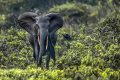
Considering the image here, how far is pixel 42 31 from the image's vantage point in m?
14.2

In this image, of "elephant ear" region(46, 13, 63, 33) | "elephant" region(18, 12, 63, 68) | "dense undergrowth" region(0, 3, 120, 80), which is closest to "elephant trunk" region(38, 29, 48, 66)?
"elephant" region(18, 12, 63, 68)

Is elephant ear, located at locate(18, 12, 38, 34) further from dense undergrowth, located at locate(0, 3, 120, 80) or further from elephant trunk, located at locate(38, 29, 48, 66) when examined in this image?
dense undergrowth, located at locate(0, 3, 120, 80)

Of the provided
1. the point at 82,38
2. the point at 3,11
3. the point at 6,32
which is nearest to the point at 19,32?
the point at 6,32

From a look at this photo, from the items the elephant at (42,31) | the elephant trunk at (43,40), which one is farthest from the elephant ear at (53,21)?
the elephant trunk at (43,40)

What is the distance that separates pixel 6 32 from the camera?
21.7m

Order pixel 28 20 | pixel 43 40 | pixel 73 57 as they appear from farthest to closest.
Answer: pixel 28 20, pixel 73 57, pixel 43 40

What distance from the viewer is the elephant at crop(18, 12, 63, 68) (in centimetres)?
1424

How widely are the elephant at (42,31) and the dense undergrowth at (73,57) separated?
1.32ft

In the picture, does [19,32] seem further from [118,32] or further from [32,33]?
[32,33]

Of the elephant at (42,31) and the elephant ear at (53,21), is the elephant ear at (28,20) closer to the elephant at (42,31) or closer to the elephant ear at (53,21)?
the elephant at (42,31)

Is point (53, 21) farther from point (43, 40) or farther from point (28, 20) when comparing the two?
point (43, 40)

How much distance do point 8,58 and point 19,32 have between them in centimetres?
486

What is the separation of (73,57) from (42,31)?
133 centimetres

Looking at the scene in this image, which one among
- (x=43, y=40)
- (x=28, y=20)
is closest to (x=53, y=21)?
(x=28, y=20)
